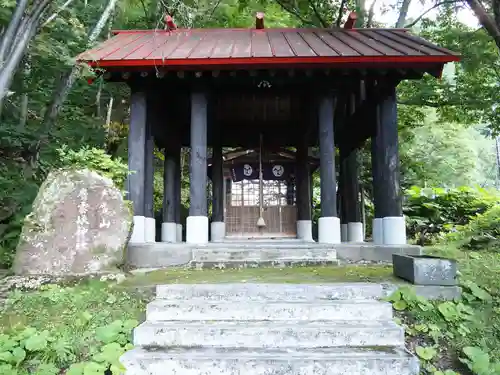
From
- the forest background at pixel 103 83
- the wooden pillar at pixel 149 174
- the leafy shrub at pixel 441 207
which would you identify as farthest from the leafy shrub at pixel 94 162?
the leafy shrub at pixel 441 207

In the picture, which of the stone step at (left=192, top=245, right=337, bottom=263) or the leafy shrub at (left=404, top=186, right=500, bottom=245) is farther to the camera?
the leafy shrub at (left=404, top=186, right=500, bottom=245)

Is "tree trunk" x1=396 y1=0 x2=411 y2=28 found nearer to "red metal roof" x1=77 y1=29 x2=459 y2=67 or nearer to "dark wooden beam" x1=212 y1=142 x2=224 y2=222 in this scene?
"red metal roof" x1=77 y1=29 x2=459 y2=67

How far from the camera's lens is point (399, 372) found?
3049 millimetres

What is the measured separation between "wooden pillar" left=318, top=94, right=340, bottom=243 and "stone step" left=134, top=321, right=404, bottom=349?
13.2ft

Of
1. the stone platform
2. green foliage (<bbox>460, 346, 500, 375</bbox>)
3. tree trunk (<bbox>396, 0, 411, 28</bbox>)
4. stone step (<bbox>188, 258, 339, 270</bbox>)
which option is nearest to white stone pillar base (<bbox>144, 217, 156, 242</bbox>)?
the stone platform

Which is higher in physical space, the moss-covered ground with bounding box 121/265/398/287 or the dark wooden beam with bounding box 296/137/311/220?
the dark wooden beam with bounding box 296/137/311/220

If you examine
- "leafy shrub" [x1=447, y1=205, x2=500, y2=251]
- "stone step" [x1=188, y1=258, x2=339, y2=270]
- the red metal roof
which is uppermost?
the red metal roof

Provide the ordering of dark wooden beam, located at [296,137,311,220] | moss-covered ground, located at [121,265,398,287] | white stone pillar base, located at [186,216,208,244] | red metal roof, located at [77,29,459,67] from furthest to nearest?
dark wooden beam, located at [296,137,311,220] < white stone pillar base, located at [186,216,208,244] < red metal roof, located at [77,29,459,67] < moss-covered ground, located at [121,265,398,287]

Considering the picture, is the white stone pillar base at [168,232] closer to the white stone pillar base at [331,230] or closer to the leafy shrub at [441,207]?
the white stone pillar base at [331,230]

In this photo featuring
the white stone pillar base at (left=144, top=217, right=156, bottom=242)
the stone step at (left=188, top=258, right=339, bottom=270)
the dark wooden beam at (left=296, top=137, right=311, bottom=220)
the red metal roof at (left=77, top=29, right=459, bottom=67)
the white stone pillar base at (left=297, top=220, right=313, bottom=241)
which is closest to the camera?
the stone step at (left=188, top=258, right=339, bottom=270)

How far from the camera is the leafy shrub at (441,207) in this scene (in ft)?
43.3

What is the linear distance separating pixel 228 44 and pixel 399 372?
281 inches

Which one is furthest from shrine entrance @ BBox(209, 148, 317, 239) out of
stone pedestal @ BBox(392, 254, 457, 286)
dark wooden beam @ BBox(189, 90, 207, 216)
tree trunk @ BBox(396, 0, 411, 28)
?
stone pedestal @ BBox(392, 254, 457, 286)

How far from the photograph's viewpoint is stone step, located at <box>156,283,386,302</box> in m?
4.22
